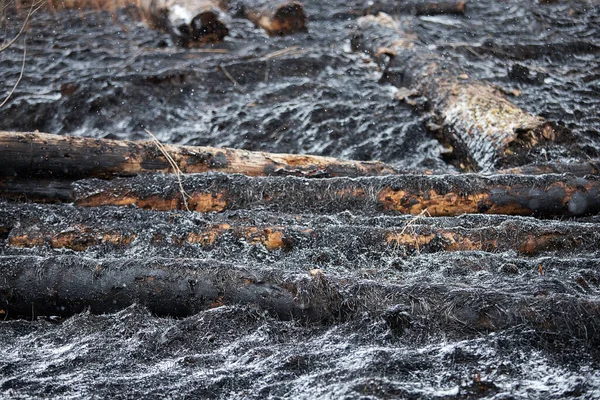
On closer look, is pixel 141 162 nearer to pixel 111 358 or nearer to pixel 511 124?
pixel 111 358

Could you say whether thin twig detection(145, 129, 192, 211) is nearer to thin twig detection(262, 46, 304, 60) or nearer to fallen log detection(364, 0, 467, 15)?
thin twig detection(262, 46, 304, 60)

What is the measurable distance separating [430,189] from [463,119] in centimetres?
187

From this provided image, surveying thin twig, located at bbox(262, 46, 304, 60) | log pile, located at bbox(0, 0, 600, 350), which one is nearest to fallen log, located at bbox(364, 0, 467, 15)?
thin twig, located at bbox(262, 46, 304, 60)

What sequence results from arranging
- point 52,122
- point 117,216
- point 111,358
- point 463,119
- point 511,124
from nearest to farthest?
point 111,358
point 117,216
point 511,124
point 463,119
point 52,122

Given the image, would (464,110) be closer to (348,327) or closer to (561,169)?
(561,169)

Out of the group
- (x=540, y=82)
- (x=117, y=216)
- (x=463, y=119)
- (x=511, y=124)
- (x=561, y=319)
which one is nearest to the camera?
(x=561, y=319)

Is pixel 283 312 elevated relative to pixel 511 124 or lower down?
lower down

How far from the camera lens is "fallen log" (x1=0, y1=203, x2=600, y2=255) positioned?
3068mm

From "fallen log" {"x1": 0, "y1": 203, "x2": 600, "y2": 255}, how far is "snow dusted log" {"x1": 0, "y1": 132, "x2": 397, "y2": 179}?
0.56 meters

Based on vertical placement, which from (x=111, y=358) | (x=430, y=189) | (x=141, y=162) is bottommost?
(x=111, y=358)

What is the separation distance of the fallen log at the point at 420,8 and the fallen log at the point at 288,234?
19.1 feet

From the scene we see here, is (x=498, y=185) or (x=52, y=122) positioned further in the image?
(x=52, y=122)

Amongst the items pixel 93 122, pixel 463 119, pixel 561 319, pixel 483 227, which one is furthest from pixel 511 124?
pixel 93 122

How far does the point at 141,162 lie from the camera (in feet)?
12.9
